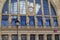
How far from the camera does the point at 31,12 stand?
217ft

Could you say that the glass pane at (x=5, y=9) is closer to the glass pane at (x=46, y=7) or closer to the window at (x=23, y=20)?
the window at (x=23, y=20)

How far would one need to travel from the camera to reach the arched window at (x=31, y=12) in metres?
65.5

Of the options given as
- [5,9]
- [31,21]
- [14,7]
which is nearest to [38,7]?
[31,21]

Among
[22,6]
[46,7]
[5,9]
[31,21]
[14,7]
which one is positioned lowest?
[31,21]

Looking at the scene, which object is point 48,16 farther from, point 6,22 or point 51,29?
point 6,22

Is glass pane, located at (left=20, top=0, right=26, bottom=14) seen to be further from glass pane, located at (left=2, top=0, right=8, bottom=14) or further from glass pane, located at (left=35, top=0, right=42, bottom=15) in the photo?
glass pane, located at (left=2, top=0, right=8, bottom=14)

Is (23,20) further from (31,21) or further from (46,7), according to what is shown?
(46,7)

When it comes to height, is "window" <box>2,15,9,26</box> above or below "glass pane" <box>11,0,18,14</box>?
below

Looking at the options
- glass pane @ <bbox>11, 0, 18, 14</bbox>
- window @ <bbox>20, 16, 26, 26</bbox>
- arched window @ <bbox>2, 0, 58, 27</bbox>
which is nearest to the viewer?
window @ <bbox>20, 16, 26, 26</bbox>

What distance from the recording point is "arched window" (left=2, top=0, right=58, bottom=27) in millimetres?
65500

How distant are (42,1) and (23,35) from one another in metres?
9.62

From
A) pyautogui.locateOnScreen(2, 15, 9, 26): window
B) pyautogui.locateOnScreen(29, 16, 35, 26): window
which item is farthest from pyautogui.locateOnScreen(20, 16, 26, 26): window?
pyautogui.locateOnScreen(2, 15, 9, 26): window

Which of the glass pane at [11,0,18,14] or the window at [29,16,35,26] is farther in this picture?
the glass pane at [11,0,18,14]

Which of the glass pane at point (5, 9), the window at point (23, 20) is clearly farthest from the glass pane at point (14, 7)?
the window at point (23, 20)
